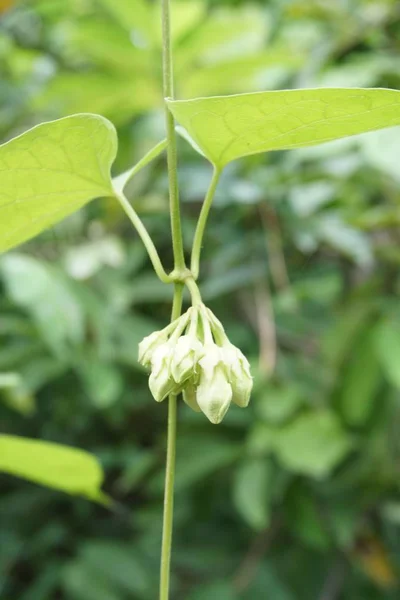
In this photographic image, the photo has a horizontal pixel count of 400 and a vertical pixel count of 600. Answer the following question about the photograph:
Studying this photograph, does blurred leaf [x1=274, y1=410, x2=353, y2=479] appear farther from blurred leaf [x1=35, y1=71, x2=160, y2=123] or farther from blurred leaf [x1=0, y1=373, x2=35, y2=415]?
blurred leaf [x1=35, y1=71, x2=160, y2=123]

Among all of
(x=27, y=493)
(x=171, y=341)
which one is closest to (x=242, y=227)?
(x=27, y=493)

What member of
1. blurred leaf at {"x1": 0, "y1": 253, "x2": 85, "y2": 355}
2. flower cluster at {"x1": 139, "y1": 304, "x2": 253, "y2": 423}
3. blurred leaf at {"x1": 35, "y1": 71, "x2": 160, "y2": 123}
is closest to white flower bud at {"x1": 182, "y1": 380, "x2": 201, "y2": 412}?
flower cluster at {"x1": 139, "y1": 304, "x2": 253, "y2": 423}

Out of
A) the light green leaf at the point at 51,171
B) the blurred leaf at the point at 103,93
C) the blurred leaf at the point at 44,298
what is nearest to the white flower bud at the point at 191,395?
the light green leaf at the point at 51,171

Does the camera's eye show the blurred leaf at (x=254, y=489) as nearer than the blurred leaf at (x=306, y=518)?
Yes

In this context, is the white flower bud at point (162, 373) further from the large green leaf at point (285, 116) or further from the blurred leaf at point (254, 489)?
the blurred leaf at point (254, 489)

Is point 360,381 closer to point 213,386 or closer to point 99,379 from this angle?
point 99,379

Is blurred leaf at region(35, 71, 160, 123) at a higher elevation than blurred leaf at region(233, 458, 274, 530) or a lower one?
higher

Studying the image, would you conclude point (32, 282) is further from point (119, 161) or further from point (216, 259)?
point (119, 161)
